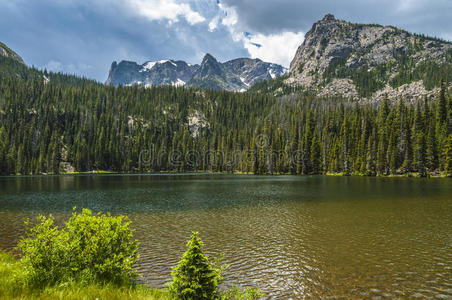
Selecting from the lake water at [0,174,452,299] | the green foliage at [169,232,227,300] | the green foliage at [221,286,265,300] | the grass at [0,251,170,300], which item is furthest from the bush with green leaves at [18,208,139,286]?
the green foliage at [221,286,265,300]

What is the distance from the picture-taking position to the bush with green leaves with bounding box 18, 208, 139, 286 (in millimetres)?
8922

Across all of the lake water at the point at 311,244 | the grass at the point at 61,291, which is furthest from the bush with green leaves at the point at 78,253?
the lake water at the point at 311,244

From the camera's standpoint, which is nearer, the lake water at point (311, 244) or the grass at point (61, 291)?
the grass at point (61, 291)

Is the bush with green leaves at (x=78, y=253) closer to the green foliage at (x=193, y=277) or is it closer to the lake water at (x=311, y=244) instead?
the green foliage at (x=193, y=277)

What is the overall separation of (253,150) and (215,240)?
481ft

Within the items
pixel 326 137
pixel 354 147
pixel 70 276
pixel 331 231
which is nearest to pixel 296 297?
pixel 70 276

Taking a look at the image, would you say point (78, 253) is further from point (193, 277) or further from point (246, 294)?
point (246, 294)

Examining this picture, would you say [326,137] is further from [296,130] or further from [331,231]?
[331,231]

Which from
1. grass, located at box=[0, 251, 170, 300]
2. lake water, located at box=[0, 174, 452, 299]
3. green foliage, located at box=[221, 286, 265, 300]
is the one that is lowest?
lake water, located at box=[0, 174, 452, 299]

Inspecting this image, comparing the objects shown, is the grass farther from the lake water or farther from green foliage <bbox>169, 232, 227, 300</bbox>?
the lake water

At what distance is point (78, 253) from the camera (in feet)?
32.1

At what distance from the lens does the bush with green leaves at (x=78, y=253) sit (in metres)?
8.92

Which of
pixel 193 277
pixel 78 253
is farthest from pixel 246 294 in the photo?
pixel 78 253

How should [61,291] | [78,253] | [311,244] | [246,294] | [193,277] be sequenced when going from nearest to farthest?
[61,291] < [193,277] < [78,253] < [246,294] < [311,244]
